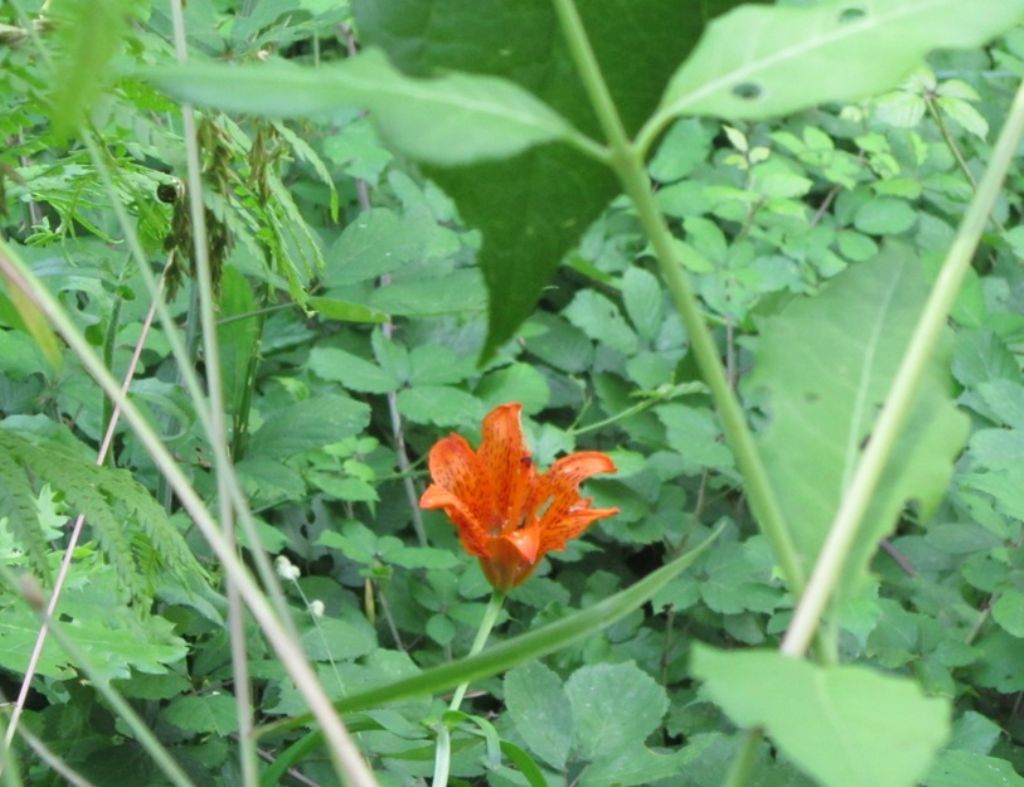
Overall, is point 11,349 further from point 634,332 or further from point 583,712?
point 634,332

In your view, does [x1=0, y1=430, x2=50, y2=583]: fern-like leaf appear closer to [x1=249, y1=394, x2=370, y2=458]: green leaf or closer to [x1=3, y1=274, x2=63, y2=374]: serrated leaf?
[x1=3, y1=274, x2=63, y2=374]: serrated leaf

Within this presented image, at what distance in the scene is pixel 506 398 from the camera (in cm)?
170

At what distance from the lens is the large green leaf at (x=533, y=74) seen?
A: 0.42 m

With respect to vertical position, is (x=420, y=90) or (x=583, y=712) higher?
(x=420, y=90)

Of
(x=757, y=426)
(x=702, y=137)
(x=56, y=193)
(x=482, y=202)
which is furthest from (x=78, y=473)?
(x=702, y=137)

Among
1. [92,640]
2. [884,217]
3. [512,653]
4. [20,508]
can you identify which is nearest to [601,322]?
[884,217]

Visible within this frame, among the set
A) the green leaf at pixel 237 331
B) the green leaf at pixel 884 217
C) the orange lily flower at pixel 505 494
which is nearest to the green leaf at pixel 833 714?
the orange lily flower at pixel 505 494

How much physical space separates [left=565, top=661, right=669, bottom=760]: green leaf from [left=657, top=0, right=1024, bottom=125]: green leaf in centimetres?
83

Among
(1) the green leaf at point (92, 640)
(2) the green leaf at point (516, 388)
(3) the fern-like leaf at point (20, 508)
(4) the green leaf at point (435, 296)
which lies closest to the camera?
(3) the fern-like leaf at point (20, 508)

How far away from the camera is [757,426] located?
1652 millimetres

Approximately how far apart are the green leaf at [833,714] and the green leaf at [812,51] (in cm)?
13

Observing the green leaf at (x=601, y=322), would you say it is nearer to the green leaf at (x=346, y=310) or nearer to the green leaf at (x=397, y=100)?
the green leaf at (x=346, y=310)

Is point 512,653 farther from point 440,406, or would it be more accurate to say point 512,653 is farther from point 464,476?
point 440,406

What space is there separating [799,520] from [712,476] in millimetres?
1493
